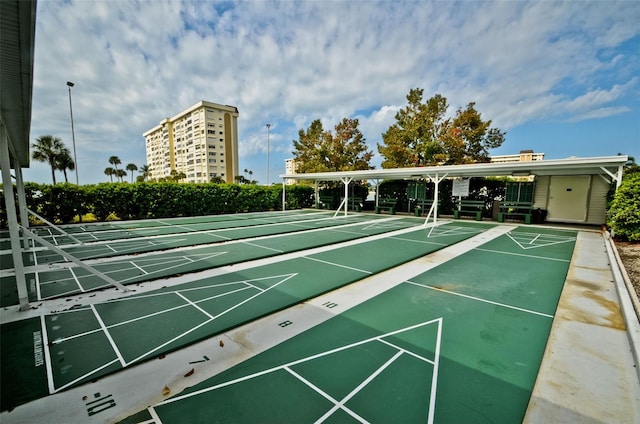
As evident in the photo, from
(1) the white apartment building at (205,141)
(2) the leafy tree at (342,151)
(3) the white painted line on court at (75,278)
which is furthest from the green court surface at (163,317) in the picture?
(1) the white apartment building at (205,141)

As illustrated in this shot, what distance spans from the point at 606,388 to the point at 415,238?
6732mm

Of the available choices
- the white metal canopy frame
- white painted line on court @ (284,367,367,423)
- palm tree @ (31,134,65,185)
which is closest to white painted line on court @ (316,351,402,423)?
white painted line on court @ (284,367,367,423)

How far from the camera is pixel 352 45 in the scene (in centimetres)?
1177

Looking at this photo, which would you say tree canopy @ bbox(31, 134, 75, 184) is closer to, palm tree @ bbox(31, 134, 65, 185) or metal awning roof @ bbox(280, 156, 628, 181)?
palm tree @ bbox(31, 134, 65, 185)

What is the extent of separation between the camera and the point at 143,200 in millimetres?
13422

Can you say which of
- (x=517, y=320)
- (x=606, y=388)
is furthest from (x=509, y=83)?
(x=606, y=388)

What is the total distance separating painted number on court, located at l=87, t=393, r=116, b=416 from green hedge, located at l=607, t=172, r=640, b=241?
12.2 m

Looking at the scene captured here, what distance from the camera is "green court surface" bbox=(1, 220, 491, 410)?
2432mm

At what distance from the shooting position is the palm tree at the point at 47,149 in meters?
27.7

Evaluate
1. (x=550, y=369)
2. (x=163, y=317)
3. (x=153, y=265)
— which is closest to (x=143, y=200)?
(x=153, y=265)

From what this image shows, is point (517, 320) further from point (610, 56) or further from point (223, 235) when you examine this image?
point (610, 56)

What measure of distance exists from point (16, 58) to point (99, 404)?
2842 mm

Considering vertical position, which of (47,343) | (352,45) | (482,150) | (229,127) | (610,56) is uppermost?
(229,127)

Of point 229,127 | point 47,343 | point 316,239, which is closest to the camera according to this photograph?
point 47,343
